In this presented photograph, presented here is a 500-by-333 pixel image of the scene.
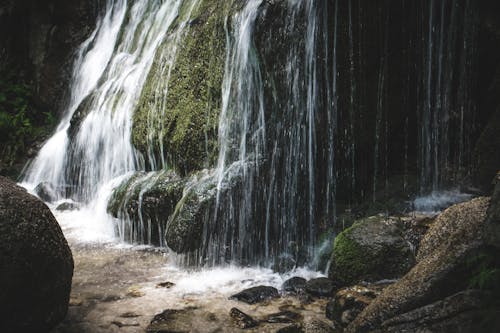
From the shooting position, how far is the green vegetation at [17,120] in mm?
14391

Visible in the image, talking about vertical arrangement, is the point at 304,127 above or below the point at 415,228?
above

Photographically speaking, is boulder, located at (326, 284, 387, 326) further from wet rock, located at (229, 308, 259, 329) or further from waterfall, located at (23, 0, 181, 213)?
waterfall, located at (23, 0, 181, 213)

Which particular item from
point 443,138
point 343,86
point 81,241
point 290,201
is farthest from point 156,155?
point 443,138

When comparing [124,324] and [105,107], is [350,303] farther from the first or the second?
[105,107]

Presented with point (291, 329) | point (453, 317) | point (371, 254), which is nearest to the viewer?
point (453, 317)

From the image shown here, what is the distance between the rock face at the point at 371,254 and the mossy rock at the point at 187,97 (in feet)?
9.70

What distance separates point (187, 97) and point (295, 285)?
432 centimetres

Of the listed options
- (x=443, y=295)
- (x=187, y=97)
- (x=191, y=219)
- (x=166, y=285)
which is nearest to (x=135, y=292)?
(x=166, y=285)

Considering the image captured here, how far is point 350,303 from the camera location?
4.41 metres

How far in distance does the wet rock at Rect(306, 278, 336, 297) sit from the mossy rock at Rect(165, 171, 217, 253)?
203cm

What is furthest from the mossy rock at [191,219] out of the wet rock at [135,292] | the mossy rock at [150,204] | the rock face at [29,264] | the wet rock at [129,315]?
the rock face at [29,264]

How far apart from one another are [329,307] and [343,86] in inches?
141

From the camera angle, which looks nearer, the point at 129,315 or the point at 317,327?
the point at 317,327

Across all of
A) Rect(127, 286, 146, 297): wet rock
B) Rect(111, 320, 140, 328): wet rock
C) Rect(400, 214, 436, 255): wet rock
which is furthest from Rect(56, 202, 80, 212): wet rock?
Rect(400, 214, 436, 255): wet rock
